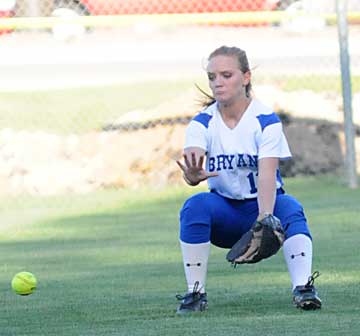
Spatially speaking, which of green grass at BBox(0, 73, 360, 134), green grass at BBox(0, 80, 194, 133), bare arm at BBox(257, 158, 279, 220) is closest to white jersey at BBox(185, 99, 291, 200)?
bare arm at BBox(257, 158, 279, 220)

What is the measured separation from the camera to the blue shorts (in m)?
6.60

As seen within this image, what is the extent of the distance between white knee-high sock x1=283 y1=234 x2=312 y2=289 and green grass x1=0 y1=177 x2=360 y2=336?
0.16 meters

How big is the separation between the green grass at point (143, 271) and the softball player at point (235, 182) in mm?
228

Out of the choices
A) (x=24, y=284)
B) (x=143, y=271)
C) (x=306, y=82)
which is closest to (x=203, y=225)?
(x=24, y=284)

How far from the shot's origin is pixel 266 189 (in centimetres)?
649

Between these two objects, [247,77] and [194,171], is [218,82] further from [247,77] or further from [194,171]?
[194,171]

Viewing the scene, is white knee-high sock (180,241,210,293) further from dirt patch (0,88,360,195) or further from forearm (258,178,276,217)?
dirt patch (0,88,360,195)

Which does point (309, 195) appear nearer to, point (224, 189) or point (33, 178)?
point (33, 178)

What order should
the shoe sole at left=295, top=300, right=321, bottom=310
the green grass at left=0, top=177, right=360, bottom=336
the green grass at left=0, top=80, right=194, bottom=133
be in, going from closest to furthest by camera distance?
the green grass at left=0, top=177, right=360, bottom=336 → the shoe sole at left=295, top=300, right=321, bottom=310 → the green grass at left=0, top=80, right=194, bottom=133

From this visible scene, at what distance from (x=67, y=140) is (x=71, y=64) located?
529cm

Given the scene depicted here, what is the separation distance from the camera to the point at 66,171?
557 inches

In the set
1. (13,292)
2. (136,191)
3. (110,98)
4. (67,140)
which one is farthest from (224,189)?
(110,98)

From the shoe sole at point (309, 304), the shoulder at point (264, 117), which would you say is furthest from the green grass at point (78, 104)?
the shoe sole at point (309, 304)

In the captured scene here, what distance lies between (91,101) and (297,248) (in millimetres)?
11411
